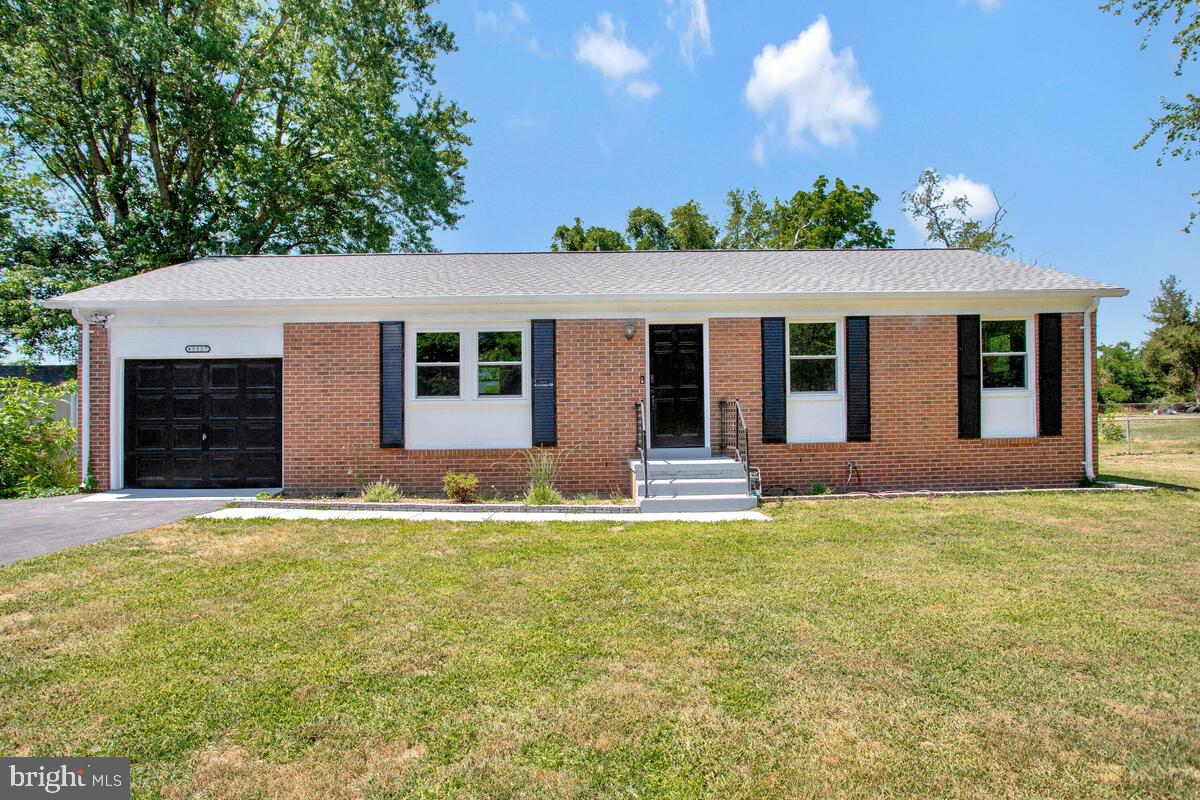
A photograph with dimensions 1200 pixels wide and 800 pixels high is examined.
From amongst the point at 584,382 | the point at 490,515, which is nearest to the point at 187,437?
the point at 490,515

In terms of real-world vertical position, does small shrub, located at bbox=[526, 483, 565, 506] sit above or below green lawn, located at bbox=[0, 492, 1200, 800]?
above

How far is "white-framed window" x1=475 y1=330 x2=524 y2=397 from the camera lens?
10.0 m

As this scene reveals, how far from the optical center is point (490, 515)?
8281 millimetres

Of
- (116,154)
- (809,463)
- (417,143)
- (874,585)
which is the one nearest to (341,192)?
(417,143)

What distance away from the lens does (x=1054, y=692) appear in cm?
321

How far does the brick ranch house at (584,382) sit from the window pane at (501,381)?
26mm

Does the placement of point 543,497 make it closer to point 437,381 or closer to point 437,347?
point 437,381

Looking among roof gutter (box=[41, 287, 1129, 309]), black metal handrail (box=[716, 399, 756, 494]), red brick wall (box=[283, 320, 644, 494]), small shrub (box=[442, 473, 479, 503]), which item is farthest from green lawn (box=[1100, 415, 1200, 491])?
small shrub (box=[442, 473, 479, 503])

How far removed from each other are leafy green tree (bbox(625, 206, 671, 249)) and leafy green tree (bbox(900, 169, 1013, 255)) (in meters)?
14.1

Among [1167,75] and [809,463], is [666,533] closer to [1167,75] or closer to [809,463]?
[809,463]

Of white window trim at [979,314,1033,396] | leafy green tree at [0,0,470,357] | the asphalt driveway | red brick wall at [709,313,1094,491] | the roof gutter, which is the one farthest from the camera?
leafy green tree at [0,0,470,357]

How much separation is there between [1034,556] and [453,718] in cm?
578

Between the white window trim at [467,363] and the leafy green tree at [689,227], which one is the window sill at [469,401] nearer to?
the white window trim at [467,363]

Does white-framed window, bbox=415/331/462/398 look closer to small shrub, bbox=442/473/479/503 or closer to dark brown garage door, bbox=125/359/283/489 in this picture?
small shrub, bbox=442/473/479/503
